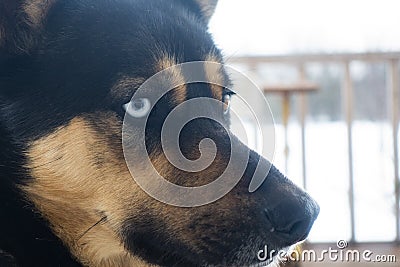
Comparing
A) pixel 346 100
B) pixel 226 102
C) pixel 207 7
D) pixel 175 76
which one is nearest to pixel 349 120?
pixel 346 100

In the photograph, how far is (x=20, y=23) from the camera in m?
1.16

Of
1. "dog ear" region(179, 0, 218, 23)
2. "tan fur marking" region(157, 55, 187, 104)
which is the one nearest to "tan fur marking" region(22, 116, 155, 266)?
"tan fur marking" region(157, 55, 187, 104)

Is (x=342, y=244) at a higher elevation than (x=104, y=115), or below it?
below

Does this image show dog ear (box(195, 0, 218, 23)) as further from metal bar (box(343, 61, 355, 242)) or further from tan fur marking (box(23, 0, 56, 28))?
metal bar (box(343, 61, 355, 242))

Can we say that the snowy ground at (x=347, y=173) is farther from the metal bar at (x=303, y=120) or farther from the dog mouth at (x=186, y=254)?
the dog mouth at (x=186, y=254)

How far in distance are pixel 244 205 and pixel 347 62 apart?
8.64 ft

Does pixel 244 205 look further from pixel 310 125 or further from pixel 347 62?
pixel 310 125

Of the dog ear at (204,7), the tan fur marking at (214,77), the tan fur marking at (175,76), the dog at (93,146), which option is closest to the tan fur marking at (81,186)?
the dog at (93,146)

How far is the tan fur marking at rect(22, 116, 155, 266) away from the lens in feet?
3.63

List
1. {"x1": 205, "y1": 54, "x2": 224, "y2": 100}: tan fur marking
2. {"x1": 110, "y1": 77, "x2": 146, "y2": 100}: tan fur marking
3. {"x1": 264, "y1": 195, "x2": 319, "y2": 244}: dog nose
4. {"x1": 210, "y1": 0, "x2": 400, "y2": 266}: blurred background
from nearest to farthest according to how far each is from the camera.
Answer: {"x1": 264, "y1": 195, "x2": 319, "y2": 244}: dog nose → {"x1": 110, "y1": 77, "x2": 146, "y2": 100}: tan fur marking → {"x1": 205, "y1": 54, "x2": 224, "y2": 100}: tan fur marking → {"x1": 210, "y1": 0, "x2": 400, "y2": 266}: blurred background

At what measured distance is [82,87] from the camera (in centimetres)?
111

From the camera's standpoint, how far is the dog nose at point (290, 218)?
3.29 ft

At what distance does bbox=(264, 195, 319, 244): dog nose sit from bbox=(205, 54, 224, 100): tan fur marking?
0.32 m

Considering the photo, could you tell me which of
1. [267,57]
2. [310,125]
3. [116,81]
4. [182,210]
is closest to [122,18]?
[116,81]
